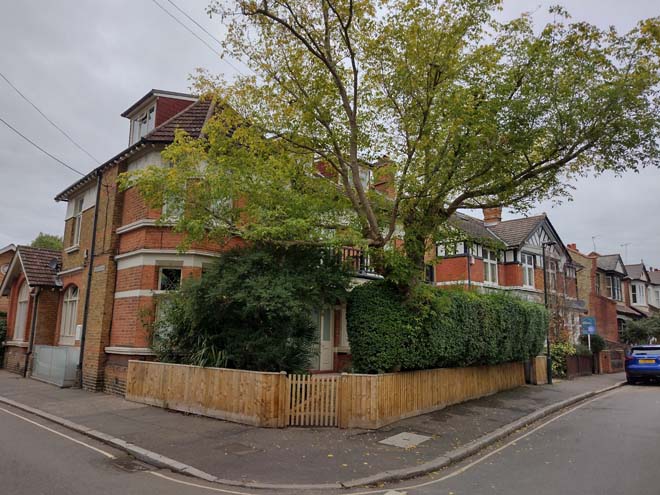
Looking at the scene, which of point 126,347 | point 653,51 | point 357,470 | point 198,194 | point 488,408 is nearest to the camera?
point 357,470

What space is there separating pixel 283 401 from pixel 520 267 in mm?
22475

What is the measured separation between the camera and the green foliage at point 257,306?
35.3 feet

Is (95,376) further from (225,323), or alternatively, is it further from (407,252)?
(407,252)

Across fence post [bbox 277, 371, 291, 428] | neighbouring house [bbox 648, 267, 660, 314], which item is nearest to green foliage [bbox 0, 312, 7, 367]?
fence post [bbox 277, 371, 291, 428]

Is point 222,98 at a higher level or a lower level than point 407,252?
higher

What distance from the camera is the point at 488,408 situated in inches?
506

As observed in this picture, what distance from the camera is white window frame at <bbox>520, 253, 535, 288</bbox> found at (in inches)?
1145

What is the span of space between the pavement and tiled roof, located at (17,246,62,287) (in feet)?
20.1

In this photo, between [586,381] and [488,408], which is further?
[586,381]

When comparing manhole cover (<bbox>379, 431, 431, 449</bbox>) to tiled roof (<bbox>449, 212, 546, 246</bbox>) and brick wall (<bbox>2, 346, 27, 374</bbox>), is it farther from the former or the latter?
tiled roof (<bbox>449, 212, 546, 246</bbox>)

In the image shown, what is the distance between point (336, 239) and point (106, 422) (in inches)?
250

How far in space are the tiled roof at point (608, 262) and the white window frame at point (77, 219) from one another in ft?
126

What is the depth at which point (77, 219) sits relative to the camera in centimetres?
1900

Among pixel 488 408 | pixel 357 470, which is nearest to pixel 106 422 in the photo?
pixel 357 470
